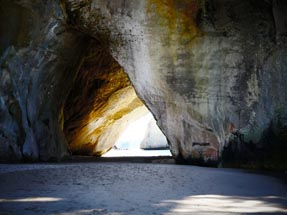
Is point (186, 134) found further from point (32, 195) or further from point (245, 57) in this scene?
point (32, 195)

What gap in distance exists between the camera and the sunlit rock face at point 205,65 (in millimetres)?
6344


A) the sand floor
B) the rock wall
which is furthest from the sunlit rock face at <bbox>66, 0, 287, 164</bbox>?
the sand floor

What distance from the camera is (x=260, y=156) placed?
244 inches

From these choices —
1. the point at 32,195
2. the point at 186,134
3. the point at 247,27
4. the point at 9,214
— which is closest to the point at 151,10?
the point at 247,27

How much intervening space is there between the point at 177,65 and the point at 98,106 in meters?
5.40

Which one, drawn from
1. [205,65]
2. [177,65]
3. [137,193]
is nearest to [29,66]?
[177,65]

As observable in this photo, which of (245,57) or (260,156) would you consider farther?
(245,57)

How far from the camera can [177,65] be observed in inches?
279

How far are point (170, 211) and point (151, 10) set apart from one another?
5.25 metres

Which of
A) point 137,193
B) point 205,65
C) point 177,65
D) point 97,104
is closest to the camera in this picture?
point 137,193

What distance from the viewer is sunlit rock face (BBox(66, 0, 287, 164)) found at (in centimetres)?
634

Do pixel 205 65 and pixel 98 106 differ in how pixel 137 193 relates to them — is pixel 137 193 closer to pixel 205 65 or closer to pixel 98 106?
pixel 205 65

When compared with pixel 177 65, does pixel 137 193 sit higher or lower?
lower

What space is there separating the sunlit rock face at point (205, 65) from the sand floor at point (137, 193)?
5.63ft
